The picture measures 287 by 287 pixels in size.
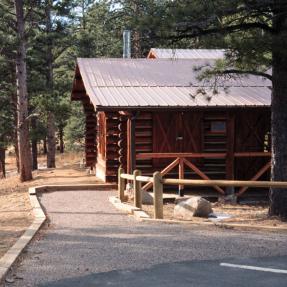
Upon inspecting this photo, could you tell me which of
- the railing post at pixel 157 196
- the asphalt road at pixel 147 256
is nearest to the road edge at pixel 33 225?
the asphalt road at pixel 147 256

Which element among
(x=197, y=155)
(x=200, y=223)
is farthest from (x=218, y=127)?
(x=200, y=223)

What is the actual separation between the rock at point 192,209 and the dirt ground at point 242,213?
25 cm

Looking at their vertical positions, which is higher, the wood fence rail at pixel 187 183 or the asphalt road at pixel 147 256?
the wood fence rail at pixel 187 183

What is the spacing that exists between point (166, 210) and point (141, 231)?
14.4 ft

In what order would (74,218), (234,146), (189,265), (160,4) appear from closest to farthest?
(189,265) → (160,4) → (74,218) → (234,146)

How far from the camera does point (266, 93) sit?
17.9 m

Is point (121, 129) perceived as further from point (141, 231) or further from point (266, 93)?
point (141, 231)

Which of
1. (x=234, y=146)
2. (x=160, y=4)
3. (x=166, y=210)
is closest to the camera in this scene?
(x=160, y=4)

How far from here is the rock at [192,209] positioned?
1272 centimetres

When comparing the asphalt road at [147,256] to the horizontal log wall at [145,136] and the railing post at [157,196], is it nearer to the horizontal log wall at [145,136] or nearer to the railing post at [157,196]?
the railing post at [157,196]

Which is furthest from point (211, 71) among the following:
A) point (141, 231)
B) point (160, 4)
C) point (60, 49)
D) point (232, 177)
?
point (60, 49)

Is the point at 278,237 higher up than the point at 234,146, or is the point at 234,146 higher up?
the point at 234,146

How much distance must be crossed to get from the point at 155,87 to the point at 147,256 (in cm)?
1057

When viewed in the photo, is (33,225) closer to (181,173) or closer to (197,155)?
(181,173)
